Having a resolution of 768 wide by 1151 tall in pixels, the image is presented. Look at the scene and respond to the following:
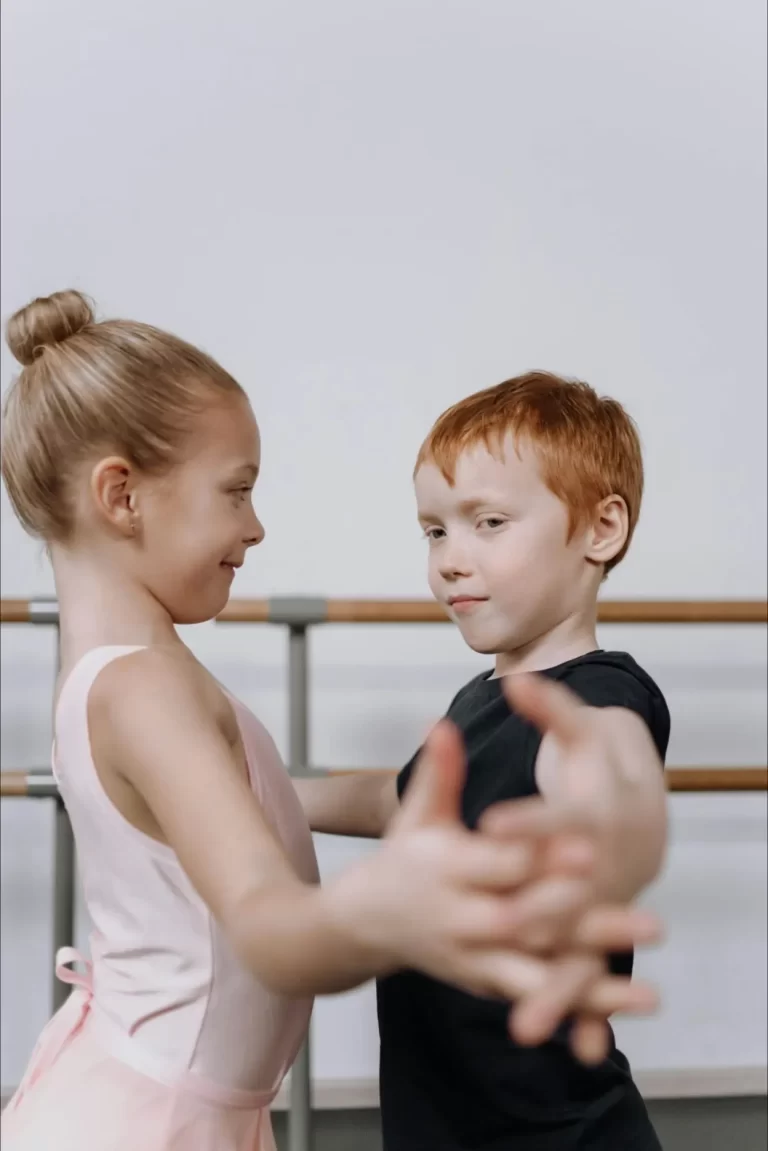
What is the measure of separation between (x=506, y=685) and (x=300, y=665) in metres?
0.61

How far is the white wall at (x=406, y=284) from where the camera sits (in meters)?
1.45

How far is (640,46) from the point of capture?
156cm

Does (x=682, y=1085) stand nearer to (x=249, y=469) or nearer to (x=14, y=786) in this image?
(x=14, y=786)

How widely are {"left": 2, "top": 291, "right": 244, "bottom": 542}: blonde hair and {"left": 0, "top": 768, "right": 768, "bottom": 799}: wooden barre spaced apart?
0.62m

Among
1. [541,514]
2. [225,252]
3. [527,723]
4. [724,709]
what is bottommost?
[724,709]

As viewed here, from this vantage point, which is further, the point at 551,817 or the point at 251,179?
the point at 251,179

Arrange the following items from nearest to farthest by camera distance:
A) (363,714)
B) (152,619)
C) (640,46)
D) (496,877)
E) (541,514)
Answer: (496,877)
(152,619)
(541,514)
(363,714)
(640,46)

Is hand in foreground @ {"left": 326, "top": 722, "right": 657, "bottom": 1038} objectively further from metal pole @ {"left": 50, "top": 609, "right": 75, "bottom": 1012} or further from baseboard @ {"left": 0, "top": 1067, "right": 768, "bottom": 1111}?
baseboard @ {"left": 0, "top": 1067, "right": 768, "bottom": 1111}

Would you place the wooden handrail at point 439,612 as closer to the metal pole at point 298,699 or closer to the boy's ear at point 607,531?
the metal pole at point 298,699

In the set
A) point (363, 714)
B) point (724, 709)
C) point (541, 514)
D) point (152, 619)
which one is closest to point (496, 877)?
point (152, 619)

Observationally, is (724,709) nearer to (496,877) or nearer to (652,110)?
(652,110)

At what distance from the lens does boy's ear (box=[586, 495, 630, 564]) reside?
2.85 feet

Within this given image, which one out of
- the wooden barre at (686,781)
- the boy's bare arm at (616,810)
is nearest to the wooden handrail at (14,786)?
the wooden barre at (686,781)

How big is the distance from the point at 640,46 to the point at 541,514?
993mm
